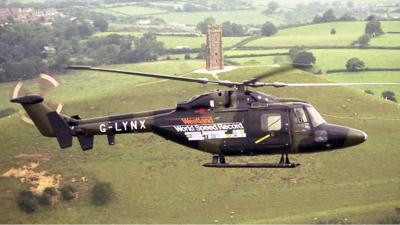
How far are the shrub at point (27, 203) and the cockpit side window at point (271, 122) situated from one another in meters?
55.0

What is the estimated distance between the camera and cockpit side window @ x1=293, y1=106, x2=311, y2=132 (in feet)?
115

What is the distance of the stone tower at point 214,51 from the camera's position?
134 m

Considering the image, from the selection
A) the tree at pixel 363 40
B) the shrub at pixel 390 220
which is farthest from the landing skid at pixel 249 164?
the tree at pixel 363 40

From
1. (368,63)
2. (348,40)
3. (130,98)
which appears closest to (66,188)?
(130,98)

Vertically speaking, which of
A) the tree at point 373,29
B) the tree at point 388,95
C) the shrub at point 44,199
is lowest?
the shrub at point 44,199

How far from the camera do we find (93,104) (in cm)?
11256

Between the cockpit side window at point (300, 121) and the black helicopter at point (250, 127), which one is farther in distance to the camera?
the cockpit side window at point (300, 121)

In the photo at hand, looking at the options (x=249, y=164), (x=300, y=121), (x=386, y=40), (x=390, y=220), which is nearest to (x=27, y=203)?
(x=390, y=220)

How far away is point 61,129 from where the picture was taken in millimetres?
37594

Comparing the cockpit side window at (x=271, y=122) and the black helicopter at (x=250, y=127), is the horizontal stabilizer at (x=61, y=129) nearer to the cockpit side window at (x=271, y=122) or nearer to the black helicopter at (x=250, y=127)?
the black helicopter at (x=250, y=127)

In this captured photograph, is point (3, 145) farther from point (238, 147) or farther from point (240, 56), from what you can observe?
point (240, 56)

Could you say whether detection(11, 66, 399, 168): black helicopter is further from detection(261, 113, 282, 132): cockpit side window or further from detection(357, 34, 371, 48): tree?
detection(357, 34, 371, 48): tree

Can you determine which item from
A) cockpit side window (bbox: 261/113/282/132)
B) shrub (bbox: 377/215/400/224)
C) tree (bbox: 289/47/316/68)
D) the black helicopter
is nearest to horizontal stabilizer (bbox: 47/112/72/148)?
the black helicopter

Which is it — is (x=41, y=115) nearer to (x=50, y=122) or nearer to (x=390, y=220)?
(x=50, y=122)
